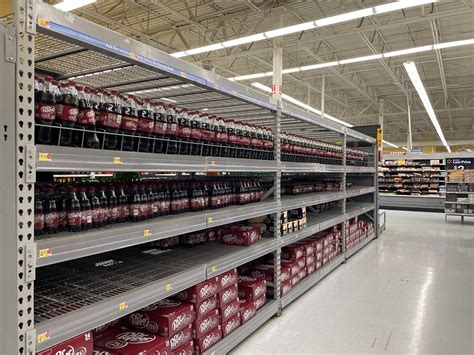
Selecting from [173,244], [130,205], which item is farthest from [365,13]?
[130,205]

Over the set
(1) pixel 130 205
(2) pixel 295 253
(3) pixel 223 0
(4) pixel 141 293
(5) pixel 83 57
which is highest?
(3) pixel 223 0

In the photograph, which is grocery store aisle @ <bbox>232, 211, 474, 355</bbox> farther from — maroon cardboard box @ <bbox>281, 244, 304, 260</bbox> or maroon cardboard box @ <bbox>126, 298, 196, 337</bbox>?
maroon cardboard box @ <bbox>126, 298, 196, 337</bbox>

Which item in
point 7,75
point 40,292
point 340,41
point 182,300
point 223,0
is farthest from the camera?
point 340,41

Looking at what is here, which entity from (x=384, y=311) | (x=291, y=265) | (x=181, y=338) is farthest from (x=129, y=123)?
(x=384, y=311)

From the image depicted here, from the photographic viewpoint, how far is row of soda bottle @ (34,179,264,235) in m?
1.49

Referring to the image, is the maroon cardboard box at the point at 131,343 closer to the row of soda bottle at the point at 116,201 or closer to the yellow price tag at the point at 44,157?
the row of soda bottle at the point at 116,201

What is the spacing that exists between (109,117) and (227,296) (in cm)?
154

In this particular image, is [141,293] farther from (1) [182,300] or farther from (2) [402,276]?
(2) [402,276]

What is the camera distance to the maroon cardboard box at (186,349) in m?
2.02

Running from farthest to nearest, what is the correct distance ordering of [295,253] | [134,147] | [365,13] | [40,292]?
1. [365,13]
2. [295,253]
3. [134,147]
4. [40,292]

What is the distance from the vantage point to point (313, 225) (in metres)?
4.18

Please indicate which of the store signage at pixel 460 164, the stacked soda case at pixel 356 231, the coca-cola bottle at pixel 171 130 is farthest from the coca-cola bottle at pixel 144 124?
the store signage at pixel 460 164

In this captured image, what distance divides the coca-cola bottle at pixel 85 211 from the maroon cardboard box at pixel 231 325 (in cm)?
133

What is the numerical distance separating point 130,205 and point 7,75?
88cm
